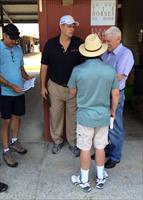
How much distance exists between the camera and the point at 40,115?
6219 millimetres

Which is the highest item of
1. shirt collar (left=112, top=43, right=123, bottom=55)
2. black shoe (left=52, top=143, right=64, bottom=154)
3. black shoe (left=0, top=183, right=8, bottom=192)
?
shirt collar (left=112, top=43, right=123, bottom=55)

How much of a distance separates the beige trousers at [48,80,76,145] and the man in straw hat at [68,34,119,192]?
2.83 feet

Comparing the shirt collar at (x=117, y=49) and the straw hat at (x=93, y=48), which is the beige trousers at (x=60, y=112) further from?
the straw hat at (x=93, y=48)

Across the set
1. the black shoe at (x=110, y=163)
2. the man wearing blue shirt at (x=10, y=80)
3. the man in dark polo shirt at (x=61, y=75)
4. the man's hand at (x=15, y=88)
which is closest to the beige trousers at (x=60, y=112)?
the man in dark polo shirt at (x=61, y=75)

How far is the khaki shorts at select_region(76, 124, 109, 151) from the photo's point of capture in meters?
3.26

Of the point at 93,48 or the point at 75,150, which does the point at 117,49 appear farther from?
the point at 75,150

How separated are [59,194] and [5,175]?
76cm

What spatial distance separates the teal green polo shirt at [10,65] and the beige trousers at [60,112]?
48 cm

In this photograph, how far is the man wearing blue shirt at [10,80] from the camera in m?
3.71

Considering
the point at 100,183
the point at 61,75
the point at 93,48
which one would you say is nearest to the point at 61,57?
the point at 61,75

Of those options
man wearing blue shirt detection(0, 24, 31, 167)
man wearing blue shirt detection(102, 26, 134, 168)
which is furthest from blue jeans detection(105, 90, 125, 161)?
man wearing blue shirt detection(0, 24, 31, 167)

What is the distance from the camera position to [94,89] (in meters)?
3.08

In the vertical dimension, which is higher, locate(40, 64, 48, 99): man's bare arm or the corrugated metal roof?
the corrugated metal roof

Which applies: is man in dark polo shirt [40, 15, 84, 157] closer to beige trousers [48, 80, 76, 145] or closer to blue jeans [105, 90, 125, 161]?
beige trousers [48, 80, 76, 145]
